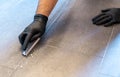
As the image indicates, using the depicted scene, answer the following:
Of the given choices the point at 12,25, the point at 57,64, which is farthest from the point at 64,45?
the point at 12,25

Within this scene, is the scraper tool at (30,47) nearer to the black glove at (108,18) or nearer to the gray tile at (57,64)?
the gray tile at (57,64)

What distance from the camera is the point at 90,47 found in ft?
4.17

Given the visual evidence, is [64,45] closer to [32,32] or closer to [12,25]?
[32,32]

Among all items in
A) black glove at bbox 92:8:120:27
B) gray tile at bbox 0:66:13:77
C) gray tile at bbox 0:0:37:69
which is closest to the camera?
gray tile at bbox 0:66:13:77

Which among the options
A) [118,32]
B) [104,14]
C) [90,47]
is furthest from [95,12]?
[90,47]

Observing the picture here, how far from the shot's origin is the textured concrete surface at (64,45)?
1132mm

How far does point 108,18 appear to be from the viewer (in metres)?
1.44

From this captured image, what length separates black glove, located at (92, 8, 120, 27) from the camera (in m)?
1.43

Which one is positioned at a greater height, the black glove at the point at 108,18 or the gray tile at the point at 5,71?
the black glove at the point at 108,18

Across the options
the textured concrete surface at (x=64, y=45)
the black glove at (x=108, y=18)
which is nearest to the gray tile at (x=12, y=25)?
the textured concrete surface at (x=64, y=45)

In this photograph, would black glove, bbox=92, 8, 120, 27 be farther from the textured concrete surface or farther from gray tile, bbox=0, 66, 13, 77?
gray tile, bbox=0, 66, 13, 77

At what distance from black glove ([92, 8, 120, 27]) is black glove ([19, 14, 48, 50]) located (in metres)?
0.38

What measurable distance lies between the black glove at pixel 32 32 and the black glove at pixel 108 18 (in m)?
0.38

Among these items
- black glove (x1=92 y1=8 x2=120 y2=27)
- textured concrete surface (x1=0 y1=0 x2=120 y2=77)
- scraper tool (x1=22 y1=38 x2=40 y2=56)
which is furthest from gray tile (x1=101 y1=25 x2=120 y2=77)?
scraper tool (x1=22 y1=38 x2=40 y2=56)
